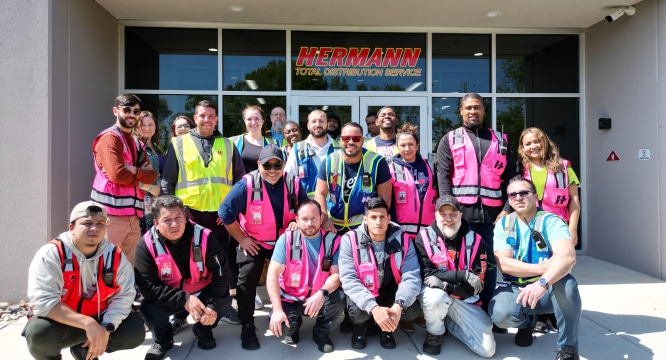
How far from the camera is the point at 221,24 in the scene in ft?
23.3

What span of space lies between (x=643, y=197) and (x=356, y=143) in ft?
15.4

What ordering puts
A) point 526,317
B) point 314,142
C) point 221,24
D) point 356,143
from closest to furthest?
1. point 526,317
2. point 356,143
3. point 314,142
4. point 221,24

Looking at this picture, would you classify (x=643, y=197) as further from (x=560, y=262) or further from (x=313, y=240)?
(x=313, y=240)

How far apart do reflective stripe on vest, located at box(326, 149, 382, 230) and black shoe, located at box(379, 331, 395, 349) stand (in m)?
0.97

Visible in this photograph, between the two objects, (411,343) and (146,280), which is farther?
(411,343)

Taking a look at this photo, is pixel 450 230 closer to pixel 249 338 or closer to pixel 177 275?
pixel 249 338

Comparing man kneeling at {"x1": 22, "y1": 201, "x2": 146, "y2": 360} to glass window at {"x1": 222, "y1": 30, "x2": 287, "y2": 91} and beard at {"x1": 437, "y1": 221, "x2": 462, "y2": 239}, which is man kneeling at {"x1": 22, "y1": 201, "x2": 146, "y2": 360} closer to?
beard at {"x1": 437, "y1": 221, "x2": 462, "y2": 239}

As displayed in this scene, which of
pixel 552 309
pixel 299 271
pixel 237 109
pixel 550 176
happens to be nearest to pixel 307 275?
pixel 299 271

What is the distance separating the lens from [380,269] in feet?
11.7

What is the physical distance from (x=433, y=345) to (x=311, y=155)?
2053 millimetres

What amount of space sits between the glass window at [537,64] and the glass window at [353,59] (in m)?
1.46

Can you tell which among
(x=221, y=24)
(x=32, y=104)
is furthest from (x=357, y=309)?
(x=221, y=24)

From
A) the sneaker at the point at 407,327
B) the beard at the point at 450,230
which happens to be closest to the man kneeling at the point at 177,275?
the sneaker at the point at 407,327

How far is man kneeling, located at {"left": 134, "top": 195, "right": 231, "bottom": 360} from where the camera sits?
3301 mm
